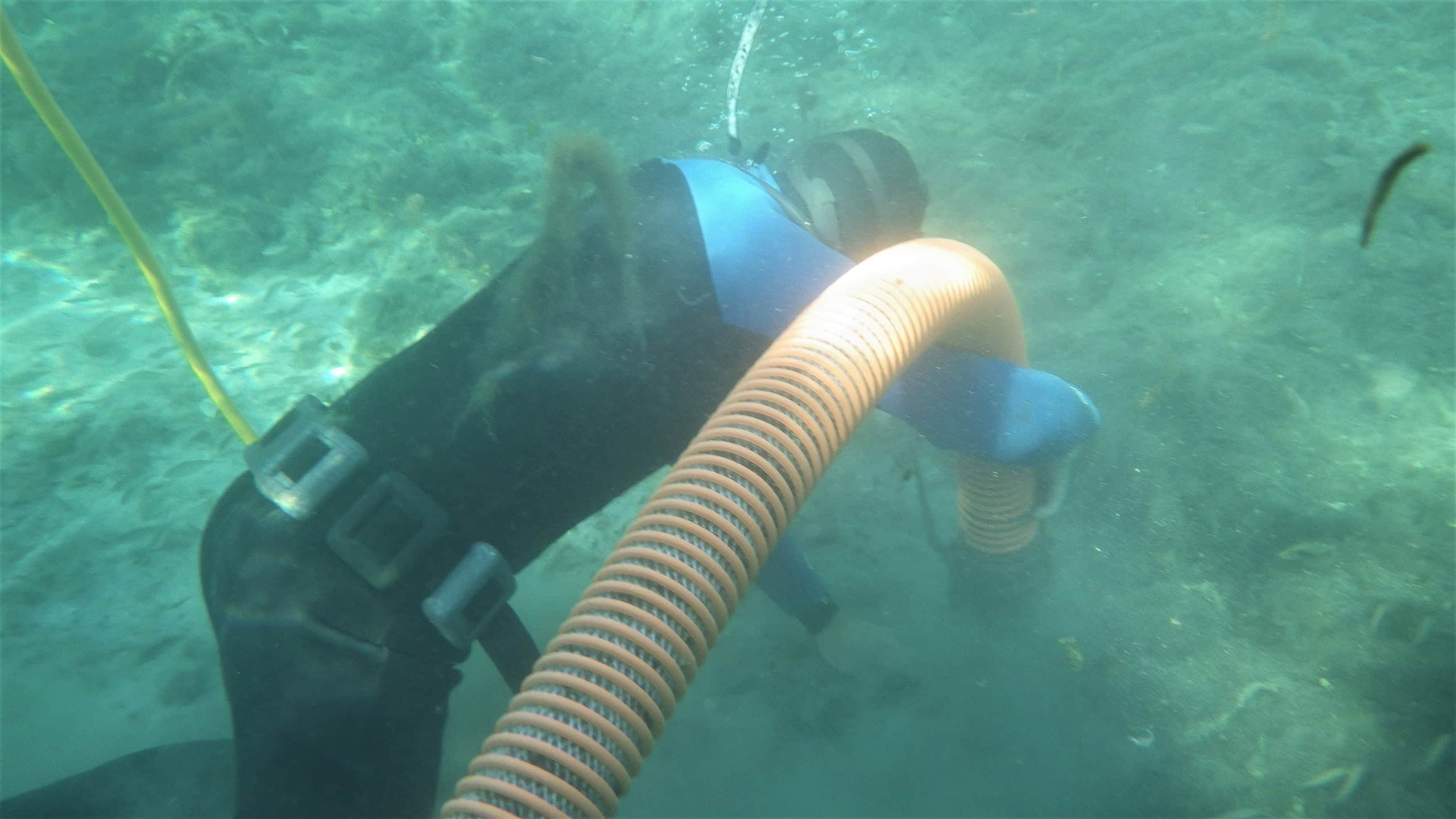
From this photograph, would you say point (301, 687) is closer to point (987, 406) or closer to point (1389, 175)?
point (987, 406)

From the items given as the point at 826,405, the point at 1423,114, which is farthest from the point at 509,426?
the point at 1423,114

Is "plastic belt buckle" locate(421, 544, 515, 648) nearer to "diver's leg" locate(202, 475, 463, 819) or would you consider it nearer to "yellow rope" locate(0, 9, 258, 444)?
"diver's leg" locate(202, 475, 463, 819)

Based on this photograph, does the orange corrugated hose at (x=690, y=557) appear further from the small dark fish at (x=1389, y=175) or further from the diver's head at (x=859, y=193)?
the small dark fish at (x=1389, y=175)

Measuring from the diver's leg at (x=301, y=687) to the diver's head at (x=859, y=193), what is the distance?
7.20ft

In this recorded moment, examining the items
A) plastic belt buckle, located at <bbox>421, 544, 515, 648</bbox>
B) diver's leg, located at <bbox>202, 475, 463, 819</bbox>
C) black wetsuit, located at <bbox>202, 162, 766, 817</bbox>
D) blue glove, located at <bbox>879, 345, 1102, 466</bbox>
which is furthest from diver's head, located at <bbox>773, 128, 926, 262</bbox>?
diver's leg, located at <bbox>202, 475, 463, 819</bbox>

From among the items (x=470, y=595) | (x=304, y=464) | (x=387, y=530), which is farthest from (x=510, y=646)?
(x=304, y=464)

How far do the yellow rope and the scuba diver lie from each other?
1399 mm

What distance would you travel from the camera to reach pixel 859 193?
9.52 feet

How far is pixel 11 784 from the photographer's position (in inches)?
113

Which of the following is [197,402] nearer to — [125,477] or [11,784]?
[125,477]

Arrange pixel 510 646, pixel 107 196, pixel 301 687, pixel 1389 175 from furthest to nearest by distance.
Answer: pixel 107 196 < pixel 510 646 < pixel 301 687 < pixel 1389 175

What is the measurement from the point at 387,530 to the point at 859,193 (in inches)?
85.9

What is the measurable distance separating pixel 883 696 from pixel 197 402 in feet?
15.6

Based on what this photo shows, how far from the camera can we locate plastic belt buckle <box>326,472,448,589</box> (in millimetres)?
1861
